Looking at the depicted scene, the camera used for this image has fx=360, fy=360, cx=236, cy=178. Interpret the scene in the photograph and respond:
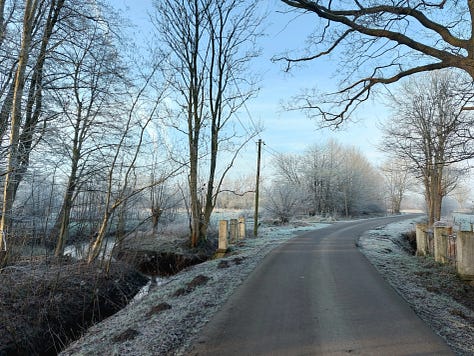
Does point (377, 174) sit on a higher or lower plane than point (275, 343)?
higher

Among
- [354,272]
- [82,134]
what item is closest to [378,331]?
[354,272]

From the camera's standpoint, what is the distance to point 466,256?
8500mm

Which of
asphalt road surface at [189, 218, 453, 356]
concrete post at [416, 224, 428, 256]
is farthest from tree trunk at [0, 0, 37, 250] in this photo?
concrete post at [416, 224, 428, 256]

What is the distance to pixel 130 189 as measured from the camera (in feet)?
43.9

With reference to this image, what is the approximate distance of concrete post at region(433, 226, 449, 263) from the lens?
10.4 meters

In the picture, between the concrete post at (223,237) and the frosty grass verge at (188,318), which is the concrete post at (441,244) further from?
the concrete post at (223,237)

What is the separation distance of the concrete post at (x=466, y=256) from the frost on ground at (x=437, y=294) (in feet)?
0.76

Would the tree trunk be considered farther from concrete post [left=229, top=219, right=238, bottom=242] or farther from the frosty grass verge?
concrete post [left=229, top=219, right=238, bottom=242]

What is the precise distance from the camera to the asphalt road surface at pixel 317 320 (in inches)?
183

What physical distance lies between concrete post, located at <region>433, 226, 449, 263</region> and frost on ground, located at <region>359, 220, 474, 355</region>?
0.26 m

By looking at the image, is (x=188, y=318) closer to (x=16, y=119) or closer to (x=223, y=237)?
(x=16, y=119)

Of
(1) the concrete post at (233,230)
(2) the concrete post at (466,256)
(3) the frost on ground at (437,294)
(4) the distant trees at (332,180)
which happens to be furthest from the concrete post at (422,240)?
(4) the distant trees at (332,180)

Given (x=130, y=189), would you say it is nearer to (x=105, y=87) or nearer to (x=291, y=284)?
(x=105, y=87)

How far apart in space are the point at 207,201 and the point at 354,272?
12.0 metres
